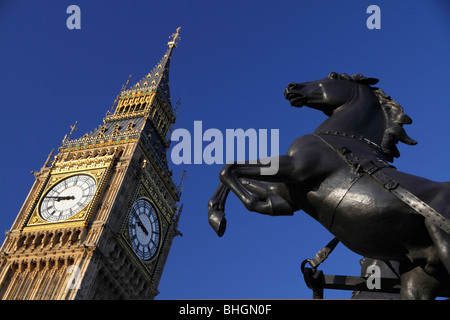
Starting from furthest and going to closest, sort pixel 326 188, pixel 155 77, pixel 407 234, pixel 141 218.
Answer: pixel 155 77
pixel 141 218
pixel 326 188
pixel 407 234

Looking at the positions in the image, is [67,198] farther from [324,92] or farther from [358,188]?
[358,188]

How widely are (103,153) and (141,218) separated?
681 cm

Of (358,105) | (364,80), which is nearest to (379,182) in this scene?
(358,105)

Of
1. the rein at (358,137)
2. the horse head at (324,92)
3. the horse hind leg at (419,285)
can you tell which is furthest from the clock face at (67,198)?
the horse hind leg at (419,285)

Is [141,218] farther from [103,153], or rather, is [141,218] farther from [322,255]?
[322,255]

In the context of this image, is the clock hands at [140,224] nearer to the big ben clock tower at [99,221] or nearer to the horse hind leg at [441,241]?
the big ben clock tower at [99,221]

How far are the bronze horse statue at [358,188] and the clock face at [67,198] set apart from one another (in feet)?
134

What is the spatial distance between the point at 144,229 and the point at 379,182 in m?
43.8

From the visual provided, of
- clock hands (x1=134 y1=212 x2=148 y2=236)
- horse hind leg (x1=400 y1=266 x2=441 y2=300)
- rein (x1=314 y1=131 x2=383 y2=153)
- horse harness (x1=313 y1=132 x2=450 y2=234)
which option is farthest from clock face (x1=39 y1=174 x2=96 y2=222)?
horse hind leg (x1=400 y1=266 x2=441 y2=300)

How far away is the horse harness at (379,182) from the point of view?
5.22m

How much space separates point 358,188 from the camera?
5.69 meters
